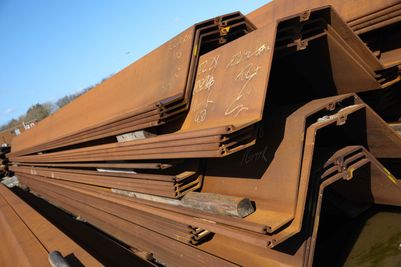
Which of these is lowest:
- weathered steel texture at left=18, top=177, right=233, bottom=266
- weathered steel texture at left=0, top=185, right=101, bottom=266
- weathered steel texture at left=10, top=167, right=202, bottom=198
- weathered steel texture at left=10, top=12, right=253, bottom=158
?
weathered steel texture at left=18, top=177, right=233, bottom=266

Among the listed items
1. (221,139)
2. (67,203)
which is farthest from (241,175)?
(67,203)

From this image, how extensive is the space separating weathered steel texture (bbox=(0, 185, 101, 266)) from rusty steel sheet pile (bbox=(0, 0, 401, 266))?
0.67 m

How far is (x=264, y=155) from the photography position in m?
2.20

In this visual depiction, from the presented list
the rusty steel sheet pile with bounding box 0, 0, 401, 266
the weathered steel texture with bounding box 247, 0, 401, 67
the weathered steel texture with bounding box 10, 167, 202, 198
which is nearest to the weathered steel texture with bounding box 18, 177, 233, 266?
the rusty steel sheet pile with bounding box 0, 0, 401, 266

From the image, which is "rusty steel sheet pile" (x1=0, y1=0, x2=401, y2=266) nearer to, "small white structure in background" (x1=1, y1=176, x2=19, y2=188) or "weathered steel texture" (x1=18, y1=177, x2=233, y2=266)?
"weathered steel texture" (x1=18, y1=177, x2=233, y2=266)

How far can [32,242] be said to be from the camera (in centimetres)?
312

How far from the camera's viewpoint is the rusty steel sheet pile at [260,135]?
196 centimetres

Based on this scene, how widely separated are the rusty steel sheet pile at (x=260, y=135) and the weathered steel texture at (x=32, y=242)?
26.5 inches

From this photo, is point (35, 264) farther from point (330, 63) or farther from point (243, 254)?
point (330, 63)

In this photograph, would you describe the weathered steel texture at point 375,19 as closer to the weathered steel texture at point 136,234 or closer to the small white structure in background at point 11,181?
the weathered steel texture at point 136,234

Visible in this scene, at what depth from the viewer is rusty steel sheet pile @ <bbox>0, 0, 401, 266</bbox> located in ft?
6.41

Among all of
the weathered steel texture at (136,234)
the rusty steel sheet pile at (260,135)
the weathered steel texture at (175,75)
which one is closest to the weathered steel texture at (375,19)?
the rusty steel sheet pile at (260,135)

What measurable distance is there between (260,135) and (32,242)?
237 centimetres

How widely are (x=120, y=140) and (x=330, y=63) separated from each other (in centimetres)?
195
